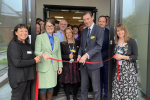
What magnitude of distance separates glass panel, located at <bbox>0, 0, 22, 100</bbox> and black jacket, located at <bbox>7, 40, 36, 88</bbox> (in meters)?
0.61

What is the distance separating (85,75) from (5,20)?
6.23 ft

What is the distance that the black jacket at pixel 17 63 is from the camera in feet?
6.10

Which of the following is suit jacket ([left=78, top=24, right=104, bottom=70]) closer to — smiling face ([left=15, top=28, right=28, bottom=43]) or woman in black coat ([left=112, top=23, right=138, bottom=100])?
woman in black coat ([left=112, top=23, right=138, bottom=100])

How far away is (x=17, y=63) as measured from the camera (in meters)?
1.84

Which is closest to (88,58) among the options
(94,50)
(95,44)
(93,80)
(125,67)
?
(94,50)

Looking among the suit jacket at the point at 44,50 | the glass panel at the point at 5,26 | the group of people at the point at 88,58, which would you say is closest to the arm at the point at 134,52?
the group of people at the point at 88,58

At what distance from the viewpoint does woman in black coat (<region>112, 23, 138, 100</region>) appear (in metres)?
2.27

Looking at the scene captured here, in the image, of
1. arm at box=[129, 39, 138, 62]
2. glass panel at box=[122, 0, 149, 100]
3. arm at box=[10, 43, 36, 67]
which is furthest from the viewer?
glass panel at box=[122, 0, 149, 100]

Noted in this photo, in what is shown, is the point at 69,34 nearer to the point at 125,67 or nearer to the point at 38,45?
the point at 38,45

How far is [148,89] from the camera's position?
2.75 metres

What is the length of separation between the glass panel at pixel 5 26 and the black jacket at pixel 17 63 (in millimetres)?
608

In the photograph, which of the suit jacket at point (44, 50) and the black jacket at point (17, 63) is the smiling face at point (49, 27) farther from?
the black jacket at point (17, 63)

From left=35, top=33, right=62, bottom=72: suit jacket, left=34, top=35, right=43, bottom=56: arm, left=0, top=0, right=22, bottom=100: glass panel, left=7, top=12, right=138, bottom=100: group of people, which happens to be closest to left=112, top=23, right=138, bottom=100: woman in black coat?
left=7, top=12, right=138, bottom=100: group of people

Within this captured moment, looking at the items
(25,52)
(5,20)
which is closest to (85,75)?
(25,52)
